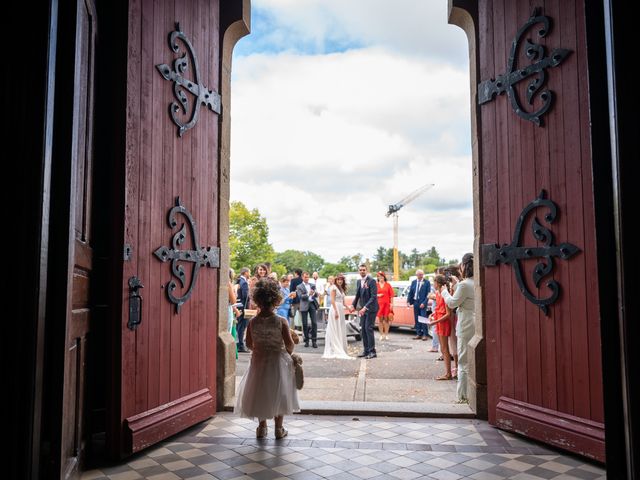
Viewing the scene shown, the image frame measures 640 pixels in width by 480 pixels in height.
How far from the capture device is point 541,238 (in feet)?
12.8

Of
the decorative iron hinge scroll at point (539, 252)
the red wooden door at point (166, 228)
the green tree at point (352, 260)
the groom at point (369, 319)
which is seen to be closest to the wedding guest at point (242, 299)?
the groom at point (369, 319)

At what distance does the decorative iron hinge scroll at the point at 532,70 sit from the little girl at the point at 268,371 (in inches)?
97.7

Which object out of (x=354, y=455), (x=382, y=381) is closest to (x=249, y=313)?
(x=382, y=381)

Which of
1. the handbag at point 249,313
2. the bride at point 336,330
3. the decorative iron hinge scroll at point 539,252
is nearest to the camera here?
the decorative iron hinge scroll at point 539,252

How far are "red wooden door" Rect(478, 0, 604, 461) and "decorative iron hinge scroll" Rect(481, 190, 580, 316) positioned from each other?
0.10 feet

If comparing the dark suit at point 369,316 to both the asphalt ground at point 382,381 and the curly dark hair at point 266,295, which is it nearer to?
the asphalt ground at point 382,381

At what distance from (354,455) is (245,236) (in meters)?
33.9

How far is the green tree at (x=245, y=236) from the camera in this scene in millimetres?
36719

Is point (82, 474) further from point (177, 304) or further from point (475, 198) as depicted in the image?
point (475, 198)

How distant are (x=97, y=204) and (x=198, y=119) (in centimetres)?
142

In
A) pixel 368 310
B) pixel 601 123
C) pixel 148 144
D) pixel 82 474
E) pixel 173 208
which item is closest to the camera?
pixel 601 123

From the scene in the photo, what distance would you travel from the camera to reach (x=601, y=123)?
2092 millimetres

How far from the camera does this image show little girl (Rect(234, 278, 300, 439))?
4031 mm

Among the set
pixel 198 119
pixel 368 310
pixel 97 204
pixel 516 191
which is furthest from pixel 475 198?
pixel 368 310
